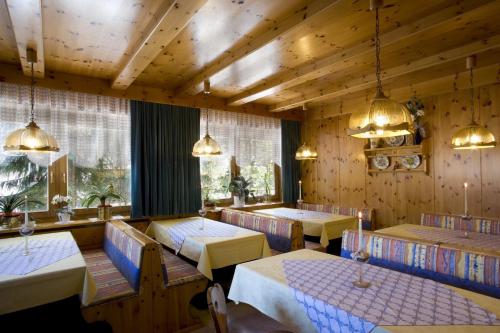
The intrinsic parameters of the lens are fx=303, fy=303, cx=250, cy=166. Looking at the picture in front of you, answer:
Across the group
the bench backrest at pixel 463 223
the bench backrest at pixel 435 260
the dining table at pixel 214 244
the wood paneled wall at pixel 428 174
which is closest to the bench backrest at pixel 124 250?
the dining table at pixel 214 244

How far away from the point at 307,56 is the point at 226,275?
8.97 ft

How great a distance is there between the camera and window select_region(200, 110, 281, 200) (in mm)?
4910

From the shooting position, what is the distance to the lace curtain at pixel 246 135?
493cm

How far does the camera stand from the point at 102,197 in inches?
147

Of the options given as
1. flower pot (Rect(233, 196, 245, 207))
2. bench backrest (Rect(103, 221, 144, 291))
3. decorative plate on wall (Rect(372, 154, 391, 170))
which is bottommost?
bench backrest (Rect(103, 221, 144, 291))

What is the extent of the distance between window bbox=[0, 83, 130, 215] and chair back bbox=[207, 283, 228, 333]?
295 cm

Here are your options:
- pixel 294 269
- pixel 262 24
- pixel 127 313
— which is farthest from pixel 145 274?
pixel 262 24

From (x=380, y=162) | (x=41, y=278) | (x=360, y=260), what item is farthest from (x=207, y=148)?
(x=380, y=162)

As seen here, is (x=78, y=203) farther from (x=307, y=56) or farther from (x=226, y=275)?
(x=307, y=56)

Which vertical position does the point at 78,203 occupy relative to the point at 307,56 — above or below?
below

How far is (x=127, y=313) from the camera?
Result: 2.45 m

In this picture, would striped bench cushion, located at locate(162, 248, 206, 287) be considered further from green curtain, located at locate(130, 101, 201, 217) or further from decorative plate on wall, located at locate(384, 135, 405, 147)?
decorative plate on wall, located at locate(384, 135, 405, 147)

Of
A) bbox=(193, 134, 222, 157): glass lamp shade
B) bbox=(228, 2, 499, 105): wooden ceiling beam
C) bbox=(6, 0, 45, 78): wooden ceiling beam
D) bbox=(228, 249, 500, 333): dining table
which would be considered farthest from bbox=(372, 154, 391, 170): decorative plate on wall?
bbox=(6, 0, 45, 78): wooden ceiling beam

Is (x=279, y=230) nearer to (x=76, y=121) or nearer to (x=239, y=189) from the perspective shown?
(x=239, y=189)
